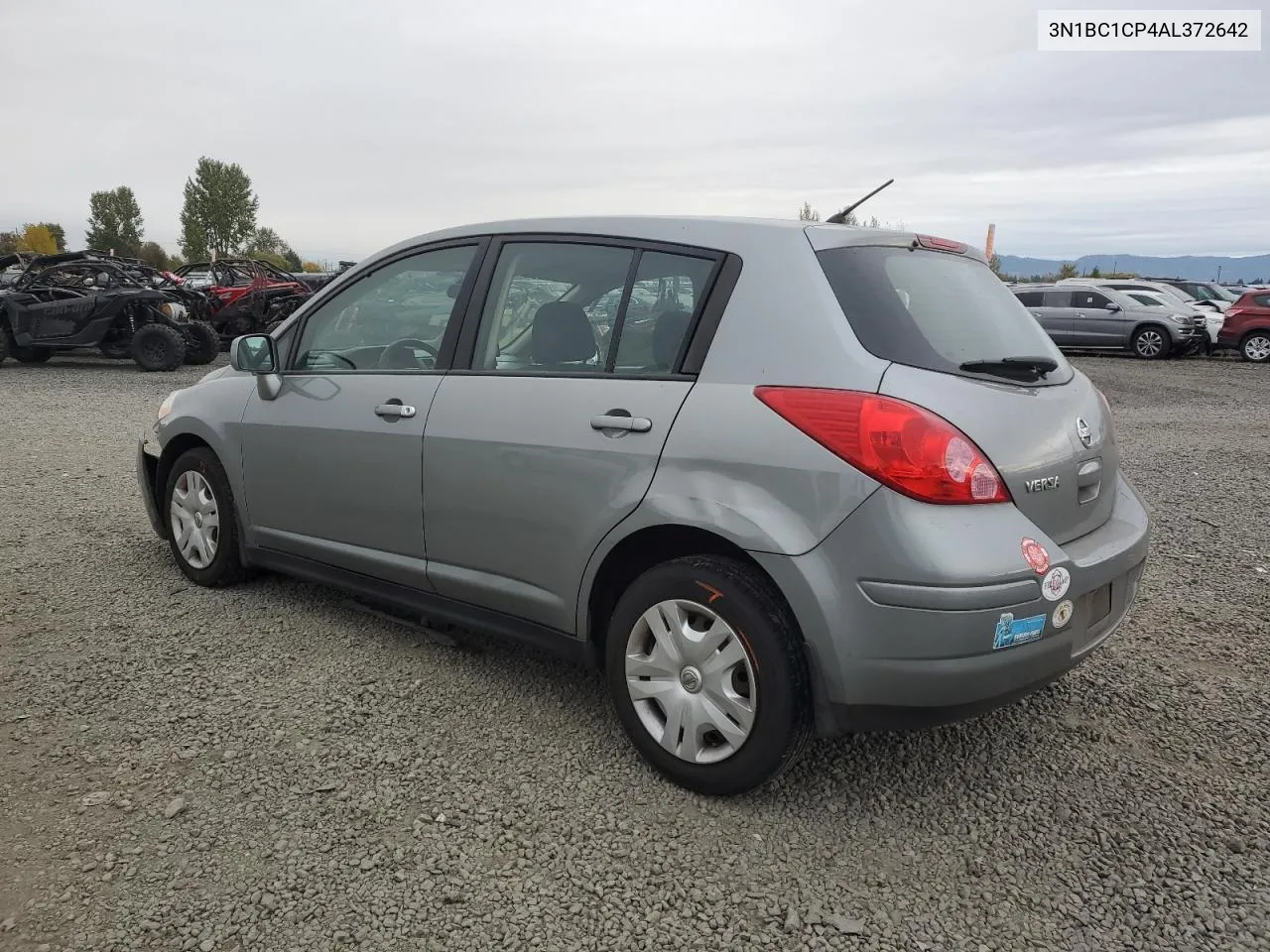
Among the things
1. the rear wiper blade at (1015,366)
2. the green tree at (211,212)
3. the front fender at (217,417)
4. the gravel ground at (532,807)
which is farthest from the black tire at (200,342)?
the green tree at (211,212)

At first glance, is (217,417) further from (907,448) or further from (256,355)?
(907,448)

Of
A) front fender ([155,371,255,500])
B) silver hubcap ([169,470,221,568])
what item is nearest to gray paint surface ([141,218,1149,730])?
front fender ([155,371,255,500])

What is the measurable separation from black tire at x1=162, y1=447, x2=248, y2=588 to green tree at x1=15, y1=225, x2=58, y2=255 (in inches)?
4438

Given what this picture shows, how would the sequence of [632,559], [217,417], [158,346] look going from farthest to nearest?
[158,346], [217,417], [632,559]

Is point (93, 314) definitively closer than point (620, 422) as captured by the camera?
No

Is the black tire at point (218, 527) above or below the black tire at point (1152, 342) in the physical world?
above

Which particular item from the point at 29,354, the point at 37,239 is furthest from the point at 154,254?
the point at 29,354

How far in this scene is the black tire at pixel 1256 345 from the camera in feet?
60.0

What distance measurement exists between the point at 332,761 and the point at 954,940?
180 centimetres

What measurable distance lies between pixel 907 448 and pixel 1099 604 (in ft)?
2.70

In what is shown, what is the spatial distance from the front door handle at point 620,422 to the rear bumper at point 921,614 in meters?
0.53

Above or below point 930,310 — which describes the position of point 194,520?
below

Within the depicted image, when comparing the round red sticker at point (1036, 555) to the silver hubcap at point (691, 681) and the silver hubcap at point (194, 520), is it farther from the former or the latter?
the silver hubcap at point (194, 520)

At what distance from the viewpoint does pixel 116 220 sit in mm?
113062
